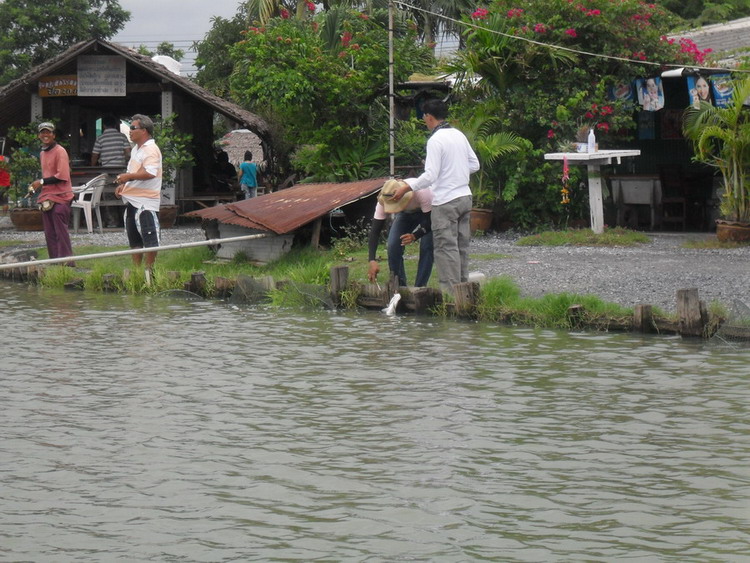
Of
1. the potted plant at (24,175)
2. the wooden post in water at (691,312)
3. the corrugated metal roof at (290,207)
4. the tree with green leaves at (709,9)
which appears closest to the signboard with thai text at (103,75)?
the potted plant at (24,175)

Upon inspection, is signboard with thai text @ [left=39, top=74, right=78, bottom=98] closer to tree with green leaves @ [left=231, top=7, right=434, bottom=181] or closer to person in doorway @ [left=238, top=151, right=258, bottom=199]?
person in doorway @ [left=238, top=151, right=258, bottom=199]

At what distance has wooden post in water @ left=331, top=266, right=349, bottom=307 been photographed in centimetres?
1295

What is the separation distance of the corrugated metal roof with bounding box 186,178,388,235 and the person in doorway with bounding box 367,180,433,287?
2.75 meters

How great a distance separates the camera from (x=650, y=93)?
1970 cm

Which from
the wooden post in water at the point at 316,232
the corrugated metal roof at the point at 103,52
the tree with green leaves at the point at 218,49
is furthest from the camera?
the tree with green leaves at the point at 218,49

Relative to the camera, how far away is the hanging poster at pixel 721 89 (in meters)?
18.5

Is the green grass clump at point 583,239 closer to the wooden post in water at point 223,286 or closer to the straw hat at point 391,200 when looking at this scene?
the wooden post in water at point 223,286

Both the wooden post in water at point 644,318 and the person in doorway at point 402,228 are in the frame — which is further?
the person in doorway at point 402,228

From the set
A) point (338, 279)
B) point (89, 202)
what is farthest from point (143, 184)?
point (89, 202)

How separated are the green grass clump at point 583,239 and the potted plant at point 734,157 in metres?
1.23

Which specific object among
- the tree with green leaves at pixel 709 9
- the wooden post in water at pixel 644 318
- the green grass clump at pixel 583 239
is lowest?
the wooden post in water at pixel 644 318

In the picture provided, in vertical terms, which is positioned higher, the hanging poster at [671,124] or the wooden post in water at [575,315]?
the hanging poster at [671,124]

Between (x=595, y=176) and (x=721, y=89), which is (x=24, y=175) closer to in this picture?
(x=595, y=176)

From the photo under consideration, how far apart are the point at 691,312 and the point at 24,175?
→ 16.5m
